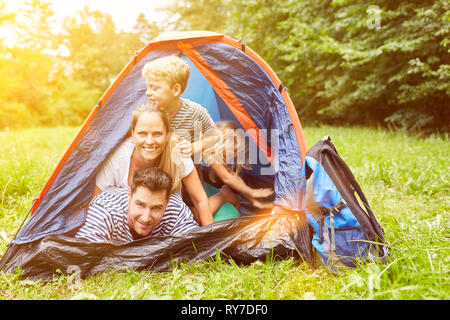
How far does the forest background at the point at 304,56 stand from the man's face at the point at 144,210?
1000 millimetres

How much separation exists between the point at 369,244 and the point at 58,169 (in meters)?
1.88

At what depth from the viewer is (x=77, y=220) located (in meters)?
1.95

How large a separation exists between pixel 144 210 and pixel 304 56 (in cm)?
622

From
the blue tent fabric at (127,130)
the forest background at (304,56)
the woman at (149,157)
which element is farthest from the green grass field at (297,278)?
the forest background at (304,56)

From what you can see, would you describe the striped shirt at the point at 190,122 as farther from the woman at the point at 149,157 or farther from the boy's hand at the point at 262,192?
the boy's hand at the point at 262,192

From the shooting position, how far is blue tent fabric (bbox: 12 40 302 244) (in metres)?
1.93

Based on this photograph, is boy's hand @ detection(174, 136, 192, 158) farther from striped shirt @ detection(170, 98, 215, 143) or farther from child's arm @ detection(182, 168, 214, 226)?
child's arm @ detection(182, 168, 214, 226)

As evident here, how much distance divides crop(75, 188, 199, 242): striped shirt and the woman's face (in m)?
0.29

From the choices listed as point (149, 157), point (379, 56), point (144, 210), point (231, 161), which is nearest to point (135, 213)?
point (144, 210)

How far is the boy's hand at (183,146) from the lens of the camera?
2.30m

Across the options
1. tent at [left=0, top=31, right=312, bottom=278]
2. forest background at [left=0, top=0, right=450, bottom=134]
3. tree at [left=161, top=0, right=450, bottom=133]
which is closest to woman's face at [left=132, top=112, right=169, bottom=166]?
Result: tent at [left=0, top=31, right=312, bottom=278]
